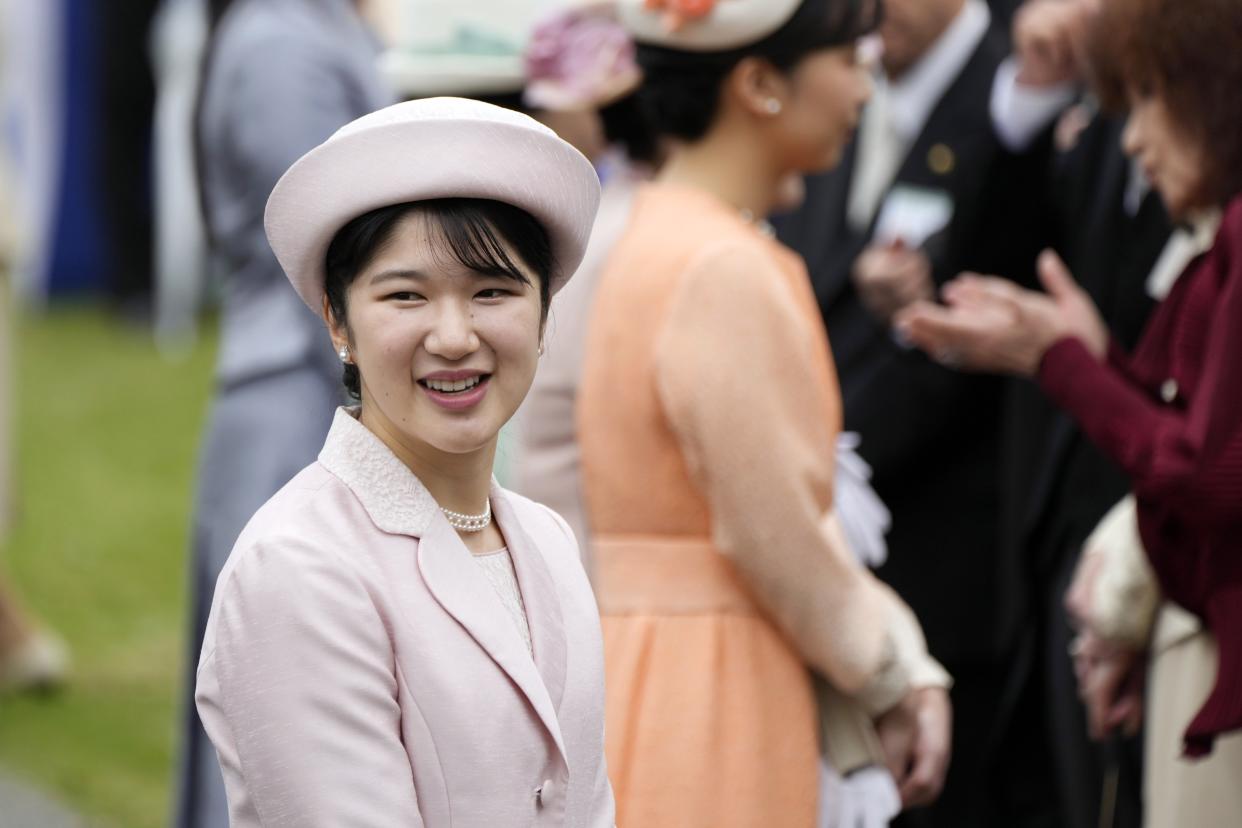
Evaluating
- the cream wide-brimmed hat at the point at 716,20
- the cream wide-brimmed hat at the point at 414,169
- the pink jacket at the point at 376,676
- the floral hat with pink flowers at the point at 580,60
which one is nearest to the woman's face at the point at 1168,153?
the cream wide-brimmed hat at the point at 716,20

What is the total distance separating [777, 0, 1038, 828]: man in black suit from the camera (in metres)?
4.06

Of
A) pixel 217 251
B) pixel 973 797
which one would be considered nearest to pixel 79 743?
pixel 217 251

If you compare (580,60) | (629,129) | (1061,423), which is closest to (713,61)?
(629,129)

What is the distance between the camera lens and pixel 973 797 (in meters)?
4.06

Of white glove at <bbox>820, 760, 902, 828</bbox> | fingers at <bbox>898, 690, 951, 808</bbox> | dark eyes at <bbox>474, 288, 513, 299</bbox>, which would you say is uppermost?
dark eyes at <bbox>474, 288, 513, 299</bbox>

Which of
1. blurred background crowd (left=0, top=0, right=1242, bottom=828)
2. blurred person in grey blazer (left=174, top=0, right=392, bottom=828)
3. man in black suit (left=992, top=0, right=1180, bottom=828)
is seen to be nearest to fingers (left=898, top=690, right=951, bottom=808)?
blurred background crowd (left=0, top=0, right=1242, bottom=828)

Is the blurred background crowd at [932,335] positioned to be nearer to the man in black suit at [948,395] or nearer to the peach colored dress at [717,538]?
the man in black suit at [948,395]

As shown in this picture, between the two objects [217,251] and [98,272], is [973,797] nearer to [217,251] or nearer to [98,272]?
[217,251]

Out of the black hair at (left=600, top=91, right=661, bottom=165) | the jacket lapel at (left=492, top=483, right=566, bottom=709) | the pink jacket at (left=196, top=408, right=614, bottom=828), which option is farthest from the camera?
the black hair at (left=600, top=91, right=661, bottom=165)

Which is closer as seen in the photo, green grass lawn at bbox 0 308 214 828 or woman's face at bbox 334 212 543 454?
woman's face at bbox 334 212 543 454

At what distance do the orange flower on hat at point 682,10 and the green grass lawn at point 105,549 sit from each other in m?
2.92

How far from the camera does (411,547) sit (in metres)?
1.86

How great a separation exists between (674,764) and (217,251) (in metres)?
2.03

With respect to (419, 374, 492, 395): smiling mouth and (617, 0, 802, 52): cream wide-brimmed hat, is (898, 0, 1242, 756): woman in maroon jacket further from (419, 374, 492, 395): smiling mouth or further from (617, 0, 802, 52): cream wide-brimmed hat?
(419, 374, 492, 395): smiling mouth
